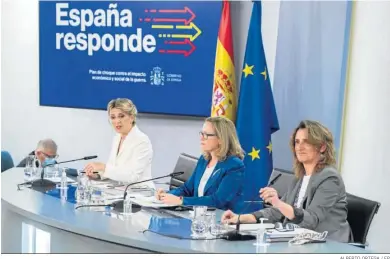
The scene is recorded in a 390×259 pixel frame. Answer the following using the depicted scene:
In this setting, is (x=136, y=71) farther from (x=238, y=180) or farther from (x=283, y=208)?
(x=283, y=208)

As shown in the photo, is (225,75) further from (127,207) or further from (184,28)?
(127,207)

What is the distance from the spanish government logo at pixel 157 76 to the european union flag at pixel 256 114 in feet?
2.85

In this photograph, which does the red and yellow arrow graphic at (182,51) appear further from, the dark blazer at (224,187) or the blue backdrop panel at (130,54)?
the dark blazer at (224,187)

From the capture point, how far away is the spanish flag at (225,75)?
5320mm

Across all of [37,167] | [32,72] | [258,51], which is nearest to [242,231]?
[37,167]

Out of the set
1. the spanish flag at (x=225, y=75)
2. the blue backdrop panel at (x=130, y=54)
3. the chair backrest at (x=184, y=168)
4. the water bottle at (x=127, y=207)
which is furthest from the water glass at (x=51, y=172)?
the blue backdrop panel at (x=130, y=54)

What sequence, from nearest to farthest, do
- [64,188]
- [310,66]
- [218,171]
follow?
[218,171] < [64,188] < [310,66]

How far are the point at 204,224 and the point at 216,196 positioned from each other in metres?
0.75

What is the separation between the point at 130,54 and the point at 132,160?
1567mm

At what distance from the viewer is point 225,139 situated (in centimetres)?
391

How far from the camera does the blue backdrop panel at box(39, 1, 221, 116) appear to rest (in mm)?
5656

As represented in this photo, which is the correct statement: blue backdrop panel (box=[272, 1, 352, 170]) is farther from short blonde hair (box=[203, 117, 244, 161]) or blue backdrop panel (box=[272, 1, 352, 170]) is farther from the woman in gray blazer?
the woman in gray blazer

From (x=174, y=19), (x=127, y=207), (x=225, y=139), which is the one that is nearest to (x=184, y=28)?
(x=174, y=19)

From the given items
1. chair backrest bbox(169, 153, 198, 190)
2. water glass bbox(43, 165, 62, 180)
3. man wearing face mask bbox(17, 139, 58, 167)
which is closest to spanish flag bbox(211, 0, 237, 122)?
chair backrest bbox(169, 153, 198, 190)
